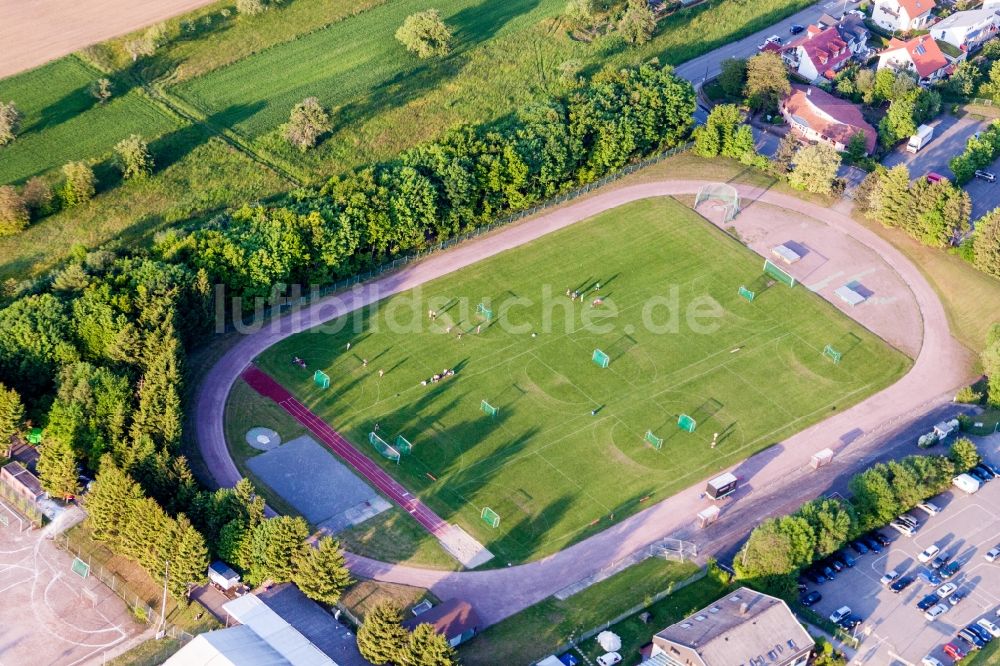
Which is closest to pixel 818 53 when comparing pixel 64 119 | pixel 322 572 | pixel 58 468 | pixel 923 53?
pixel 923 53

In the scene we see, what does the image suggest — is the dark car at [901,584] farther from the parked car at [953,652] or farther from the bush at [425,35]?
the bush at [425,35]

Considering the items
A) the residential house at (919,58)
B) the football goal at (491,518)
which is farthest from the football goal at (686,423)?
the residential house at (919,58)

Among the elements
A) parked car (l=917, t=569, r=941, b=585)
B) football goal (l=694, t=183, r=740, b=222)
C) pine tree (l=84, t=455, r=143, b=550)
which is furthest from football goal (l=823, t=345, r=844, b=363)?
pine tree (l=84, t=455, r=143, b=550)

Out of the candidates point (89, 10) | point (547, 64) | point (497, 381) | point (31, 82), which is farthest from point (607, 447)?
point (89, 10)

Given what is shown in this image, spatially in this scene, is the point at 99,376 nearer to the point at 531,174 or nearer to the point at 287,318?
the point at 287,318

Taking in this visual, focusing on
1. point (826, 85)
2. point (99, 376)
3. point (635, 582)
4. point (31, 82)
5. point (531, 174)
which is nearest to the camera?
point (635, 582)

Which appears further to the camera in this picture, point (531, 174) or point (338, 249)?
point (531, 174)
